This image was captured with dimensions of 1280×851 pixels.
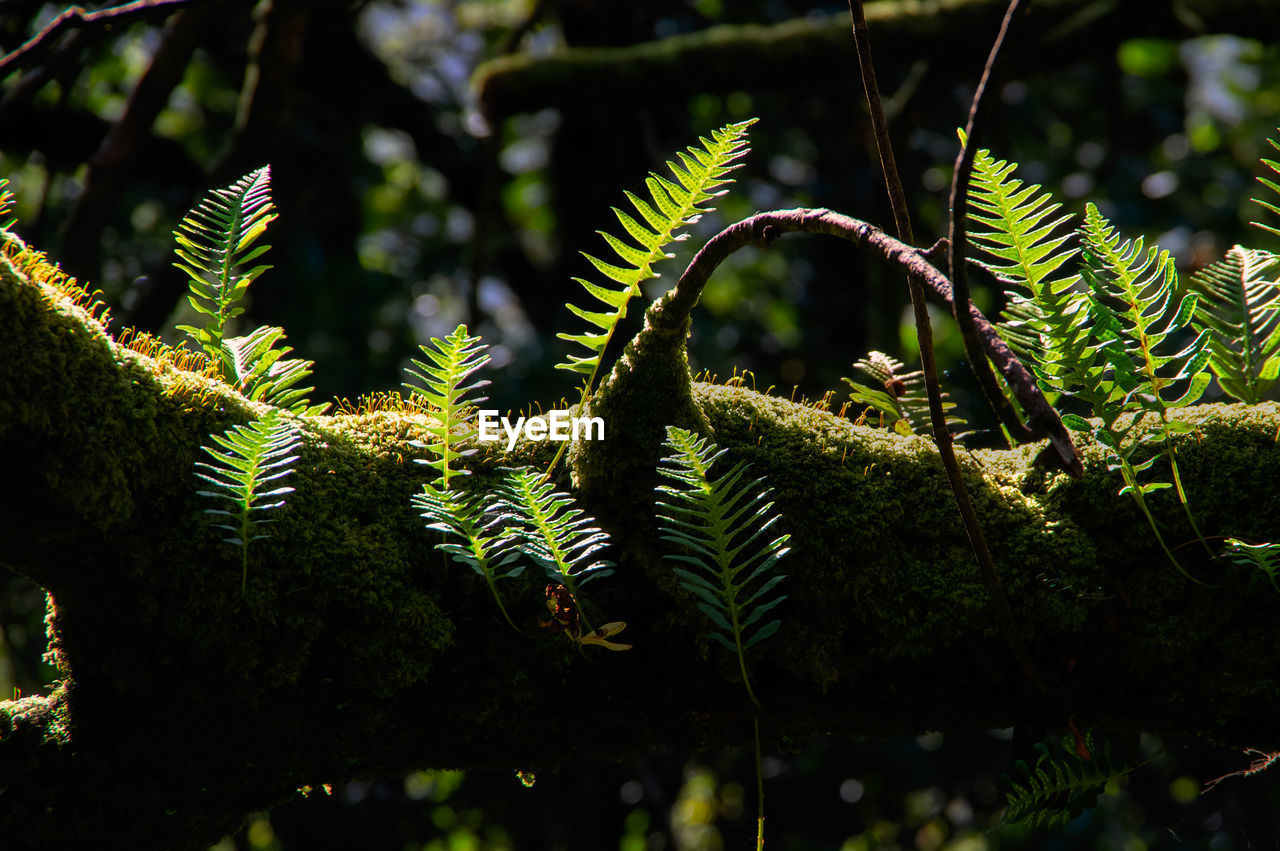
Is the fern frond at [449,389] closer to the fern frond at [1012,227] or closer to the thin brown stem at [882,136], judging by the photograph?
the thin brown stem at [882,136]

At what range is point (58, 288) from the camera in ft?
4.32

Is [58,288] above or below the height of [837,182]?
above

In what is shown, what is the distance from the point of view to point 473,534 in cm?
123

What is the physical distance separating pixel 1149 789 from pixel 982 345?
15.2 feet

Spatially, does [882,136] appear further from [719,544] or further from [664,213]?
[719,544]

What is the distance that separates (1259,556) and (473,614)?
1063 mm

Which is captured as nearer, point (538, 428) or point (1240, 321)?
point (538, 428)

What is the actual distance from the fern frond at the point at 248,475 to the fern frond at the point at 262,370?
0.96 ft

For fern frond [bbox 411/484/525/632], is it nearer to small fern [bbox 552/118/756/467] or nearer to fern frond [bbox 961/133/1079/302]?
small fern [bbox 552/118/756/467]

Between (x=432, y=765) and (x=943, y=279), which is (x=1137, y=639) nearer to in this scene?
(x=943, y=279)

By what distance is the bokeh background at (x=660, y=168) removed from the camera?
3.78 m

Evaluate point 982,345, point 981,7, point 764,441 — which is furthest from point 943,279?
point 981,7

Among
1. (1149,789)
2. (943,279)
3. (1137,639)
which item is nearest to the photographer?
(943,279)

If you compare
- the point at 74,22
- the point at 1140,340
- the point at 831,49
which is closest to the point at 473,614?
the point at 1140,340
